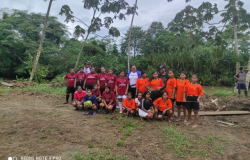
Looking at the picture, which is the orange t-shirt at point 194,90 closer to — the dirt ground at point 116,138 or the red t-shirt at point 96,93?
the dirt ground at point 116,138

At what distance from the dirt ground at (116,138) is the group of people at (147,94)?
0.35 metres

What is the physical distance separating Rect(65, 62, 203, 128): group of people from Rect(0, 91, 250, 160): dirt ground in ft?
1.16

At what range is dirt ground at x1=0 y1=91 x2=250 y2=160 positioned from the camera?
2.96m

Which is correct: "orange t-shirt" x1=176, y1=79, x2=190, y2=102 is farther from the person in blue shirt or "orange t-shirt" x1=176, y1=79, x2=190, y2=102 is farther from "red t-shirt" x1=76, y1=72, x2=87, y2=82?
"red t-shirt" x1=76, y1=72, x2=87, y2=82

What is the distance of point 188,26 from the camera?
19.0 ft

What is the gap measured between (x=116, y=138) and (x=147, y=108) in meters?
1.52

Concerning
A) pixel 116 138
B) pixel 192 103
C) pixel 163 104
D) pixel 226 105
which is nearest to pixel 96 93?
pixel 163 104

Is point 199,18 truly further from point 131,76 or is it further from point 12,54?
point 12,54

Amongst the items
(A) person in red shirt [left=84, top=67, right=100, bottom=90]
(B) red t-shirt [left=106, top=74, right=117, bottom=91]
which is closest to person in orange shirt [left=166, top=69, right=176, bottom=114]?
(B) red t-shirt [left=106, top=74, right=117, bottom=91]

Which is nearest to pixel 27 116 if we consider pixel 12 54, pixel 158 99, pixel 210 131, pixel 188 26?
pixel 158 99

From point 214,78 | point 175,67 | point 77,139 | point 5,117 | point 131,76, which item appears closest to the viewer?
point 77,139

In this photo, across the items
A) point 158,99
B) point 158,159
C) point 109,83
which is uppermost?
point 109,83

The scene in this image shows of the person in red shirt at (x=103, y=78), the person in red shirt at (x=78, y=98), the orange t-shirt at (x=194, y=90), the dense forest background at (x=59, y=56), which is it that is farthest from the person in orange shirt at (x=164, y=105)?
the dense forest background at (x=59, y=56)

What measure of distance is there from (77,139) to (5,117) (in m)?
2.69
